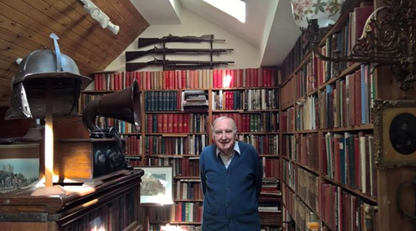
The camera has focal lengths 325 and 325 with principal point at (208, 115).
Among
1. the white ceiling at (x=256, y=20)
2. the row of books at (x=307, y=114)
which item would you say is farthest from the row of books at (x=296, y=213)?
the white ceiling at (x=256, y=20)

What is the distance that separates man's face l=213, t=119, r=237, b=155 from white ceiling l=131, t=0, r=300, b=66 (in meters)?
0.84

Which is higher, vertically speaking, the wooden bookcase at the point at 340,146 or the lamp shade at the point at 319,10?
the lamp shade at the point at 319,10

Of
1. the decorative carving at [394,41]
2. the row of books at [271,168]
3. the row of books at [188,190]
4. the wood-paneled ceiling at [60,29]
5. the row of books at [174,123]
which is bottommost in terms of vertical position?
the row of books at [188,190]

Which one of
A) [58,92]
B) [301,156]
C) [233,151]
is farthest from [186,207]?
[58,92]

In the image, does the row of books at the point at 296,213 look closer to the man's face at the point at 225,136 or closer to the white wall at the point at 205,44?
the man's face at the point at 225,136

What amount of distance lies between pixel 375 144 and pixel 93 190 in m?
1.22

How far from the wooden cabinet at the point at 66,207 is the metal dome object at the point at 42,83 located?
359mm

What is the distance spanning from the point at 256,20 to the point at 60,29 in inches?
73.0

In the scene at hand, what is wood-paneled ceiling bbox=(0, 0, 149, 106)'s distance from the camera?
2605 mm

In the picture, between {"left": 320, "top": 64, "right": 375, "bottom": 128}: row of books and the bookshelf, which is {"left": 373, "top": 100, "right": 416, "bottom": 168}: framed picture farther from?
the bookshelf

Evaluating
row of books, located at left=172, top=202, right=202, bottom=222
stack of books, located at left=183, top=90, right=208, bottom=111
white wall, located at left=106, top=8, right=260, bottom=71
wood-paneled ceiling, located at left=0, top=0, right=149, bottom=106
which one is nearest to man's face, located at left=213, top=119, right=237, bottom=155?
wood-paneled ceiling, located at left=0, top=0, right=149, bottom=106

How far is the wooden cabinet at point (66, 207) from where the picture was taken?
1.25 metres

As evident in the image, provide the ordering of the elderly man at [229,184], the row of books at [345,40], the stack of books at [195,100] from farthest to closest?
the stack of books at [195,100], the elderly man at [229,184], the row of books at [345,40]

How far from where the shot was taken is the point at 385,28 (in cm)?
116
